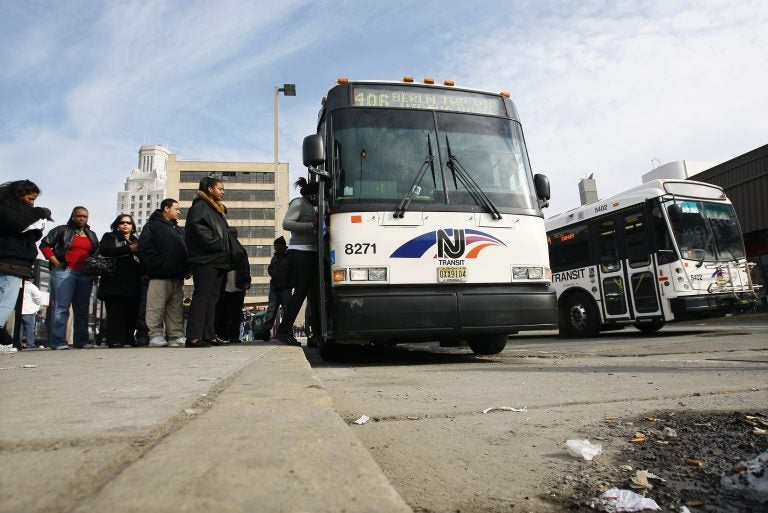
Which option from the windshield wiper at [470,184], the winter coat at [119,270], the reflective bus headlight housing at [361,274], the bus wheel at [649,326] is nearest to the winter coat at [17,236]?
the winter coat at [119,270]

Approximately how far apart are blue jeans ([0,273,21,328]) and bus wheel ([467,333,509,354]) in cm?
471

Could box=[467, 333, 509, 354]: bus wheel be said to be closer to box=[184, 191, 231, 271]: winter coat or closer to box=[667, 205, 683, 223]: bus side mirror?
box=[184, 191, 231, 271]: winter coat

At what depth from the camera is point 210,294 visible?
5391mm

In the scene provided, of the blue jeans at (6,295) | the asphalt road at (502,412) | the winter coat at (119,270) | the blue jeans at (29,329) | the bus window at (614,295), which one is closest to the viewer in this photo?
the asphalt road at (502,412)

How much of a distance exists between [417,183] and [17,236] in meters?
3.97

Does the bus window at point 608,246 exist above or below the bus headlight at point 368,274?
above

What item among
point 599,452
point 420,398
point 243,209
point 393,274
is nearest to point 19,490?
point 599,452

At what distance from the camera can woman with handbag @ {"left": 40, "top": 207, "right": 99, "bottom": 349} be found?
5.93 metres

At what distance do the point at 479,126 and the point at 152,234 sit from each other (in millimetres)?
3898

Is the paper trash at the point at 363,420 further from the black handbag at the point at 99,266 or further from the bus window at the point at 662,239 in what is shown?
the bus window at the point at 662,239

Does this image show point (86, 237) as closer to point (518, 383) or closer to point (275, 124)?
point (518, 383)

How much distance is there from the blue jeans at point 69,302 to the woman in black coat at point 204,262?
64.4 inches

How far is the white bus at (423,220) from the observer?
15.4 ft

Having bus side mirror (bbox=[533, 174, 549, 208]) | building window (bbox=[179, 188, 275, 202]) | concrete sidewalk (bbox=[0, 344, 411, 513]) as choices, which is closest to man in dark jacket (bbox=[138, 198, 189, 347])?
concrete sidewalk (bbox=[0, 344, 411, 513])
